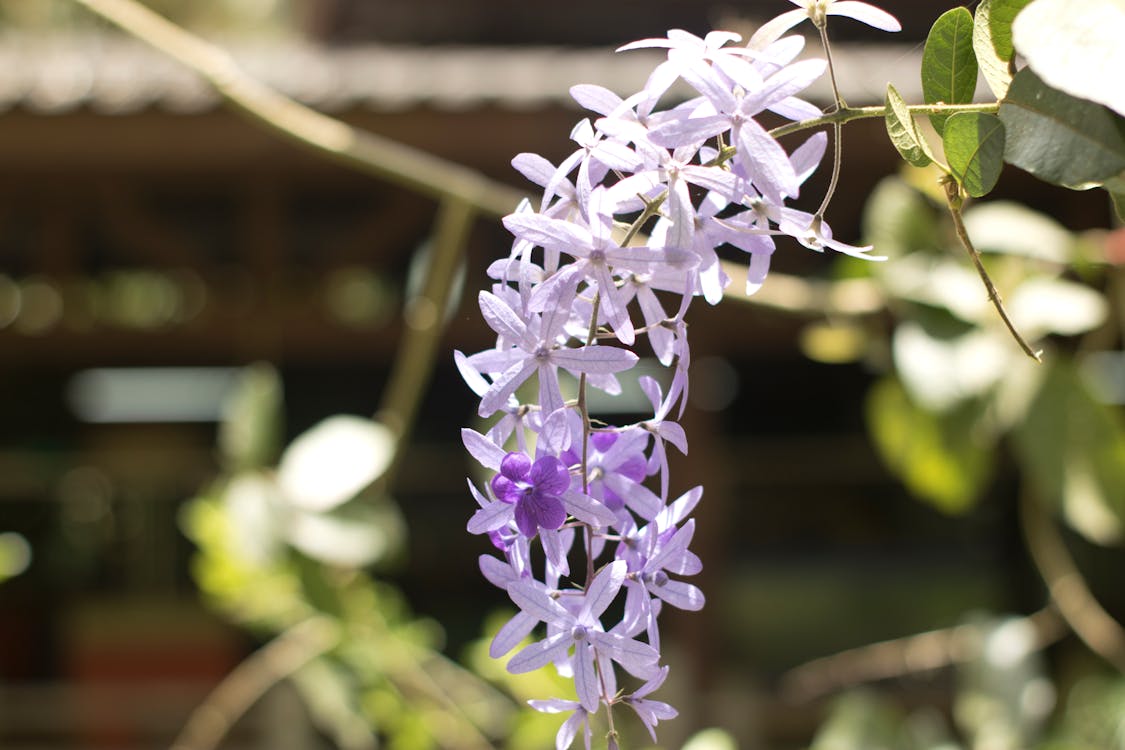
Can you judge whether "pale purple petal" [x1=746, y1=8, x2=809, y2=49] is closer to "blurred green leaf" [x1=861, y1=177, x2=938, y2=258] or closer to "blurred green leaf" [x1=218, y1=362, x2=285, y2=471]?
"blurred green leaf" [x1=861, y1=177, x2=938, y2=258]

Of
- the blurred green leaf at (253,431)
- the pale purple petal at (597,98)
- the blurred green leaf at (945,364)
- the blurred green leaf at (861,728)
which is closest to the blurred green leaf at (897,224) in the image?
the blurred green leaf at (945,364)

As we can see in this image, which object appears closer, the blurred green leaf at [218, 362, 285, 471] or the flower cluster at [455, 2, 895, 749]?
the flower cluster at [455, 2, 895, 749]

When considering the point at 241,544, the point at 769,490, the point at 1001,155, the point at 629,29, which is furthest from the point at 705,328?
the point at 1001,155

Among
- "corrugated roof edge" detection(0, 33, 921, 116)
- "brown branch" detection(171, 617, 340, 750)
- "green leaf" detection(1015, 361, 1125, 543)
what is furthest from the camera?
"corrugated roof edge" detection(0, 33, 921, 116)

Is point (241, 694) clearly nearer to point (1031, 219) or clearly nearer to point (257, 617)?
point (257, 617)

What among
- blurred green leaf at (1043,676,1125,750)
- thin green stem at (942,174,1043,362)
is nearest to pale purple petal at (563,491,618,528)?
thin green stem at (942,174,1043,362)

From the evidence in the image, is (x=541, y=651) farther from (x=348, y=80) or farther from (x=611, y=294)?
(x=348, y=80)

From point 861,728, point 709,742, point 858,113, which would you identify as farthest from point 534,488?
point 861,728
